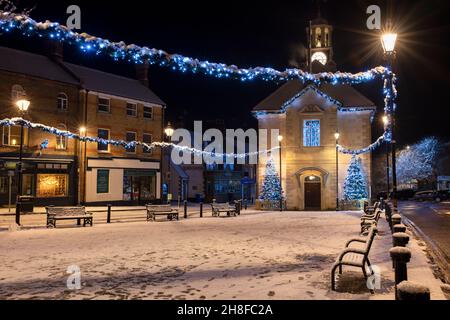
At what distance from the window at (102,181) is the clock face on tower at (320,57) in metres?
22.0

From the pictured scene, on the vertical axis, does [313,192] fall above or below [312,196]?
above

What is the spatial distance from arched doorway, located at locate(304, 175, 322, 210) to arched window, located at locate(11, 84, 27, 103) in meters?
22.9

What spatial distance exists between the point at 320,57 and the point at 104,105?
67.7ft

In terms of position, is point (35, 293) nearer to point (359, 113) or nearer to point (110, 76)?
point (359, 113)

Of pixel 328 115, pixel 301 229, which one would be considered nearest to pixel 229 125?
pixel 328 115

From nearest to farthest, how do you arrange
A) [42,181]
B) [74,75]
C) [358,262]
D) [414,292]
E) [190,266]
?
[414,292] → [358,262] → [190,266] → [42,181] → [74,75]

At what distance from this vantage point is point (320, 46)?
4122cm

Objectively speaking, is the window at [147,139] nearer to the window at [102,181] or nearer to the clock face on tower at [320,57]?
the window at [102,181]

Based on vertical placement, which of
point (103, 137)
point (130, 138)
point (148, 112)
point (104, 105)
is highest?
point (148, 112)

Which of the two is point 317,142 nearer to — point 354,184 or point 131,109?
point 354,184

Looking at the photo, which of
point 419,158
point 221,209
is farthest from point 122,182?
point 419,158

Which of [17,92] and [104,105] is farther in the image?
[104,105]

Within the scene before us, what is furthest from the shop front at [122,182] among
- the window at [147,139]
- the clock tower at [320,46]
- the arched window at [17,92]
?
the clock tower at [320,46]

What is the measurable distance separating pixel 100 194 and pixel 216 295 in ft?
99.5
